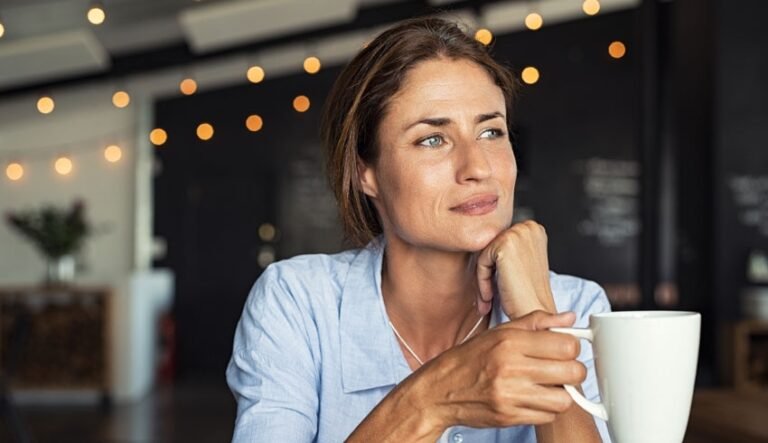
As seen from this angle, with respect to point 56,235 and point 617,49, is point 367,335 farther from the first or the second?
point 617,49

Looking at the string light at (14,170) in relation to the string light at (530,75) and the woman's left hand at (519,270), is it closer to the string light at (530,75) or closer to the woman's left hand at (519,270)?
the string light at (530,75)

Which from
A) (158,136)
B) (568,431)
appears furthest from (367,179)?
(158,136)

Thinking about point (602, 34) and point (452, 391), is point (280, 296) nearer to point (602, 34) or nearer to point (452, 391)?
point (452, 391)

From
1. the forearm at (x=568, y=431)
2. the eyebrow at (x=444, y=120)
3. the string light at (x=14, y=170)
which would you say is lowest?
the forearm at (x=568, y=431)

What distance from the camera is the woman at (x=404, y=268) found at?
125 cm

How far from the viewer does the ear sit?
4.88ft

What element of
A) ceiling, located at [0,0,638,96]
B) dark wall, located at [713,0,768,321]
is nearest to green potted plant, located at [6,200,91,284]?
ceiling, located at [0,0,638,96]

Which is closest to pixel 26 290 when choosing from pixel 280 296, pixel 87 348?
pixel 87 348

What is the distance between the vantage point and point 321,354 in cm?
136

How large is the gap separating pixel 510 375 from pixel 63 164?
26.5 ft

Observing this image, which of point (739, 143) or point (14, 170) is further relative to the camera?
point (14, 170)

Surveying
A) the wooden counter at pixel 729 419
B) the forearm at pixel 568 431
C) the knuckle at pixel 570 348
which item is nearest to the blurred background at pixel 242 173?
the wooden counter at pixel 729 419

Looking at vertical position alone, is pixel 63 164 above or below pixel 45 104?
below

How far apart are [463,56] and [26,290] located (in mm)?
5727
